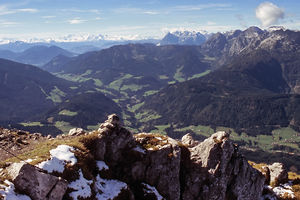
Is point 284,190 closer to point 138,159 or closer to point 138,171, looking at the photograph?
point 138,171

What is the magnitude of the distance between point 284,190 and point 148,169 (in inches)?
1304

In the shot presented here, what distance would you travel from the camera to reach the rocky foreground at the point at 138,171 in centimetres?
3309

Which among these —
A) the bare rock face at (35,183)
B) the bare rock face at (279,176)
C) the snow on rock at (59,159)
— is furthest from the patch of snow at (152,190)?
the bare rock face at (279,176)

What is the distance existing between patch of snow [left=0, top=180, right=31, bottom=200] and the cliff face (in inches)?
164

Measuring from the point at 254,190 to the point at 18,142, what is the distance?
5213cm

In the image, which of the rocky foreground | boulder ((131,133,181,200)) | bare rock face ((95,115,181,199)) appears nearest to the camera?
the rocky foreground

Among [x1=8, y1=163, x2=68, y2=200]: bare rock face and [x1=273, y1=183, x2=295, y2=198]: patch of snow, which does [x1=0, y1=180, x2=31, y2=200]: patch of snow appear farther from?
[x1=273, y1=183, x2=295, y2=198]: patch of snow

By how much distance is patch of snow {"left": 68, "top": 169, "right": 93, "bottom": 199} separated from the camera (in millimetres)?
32781

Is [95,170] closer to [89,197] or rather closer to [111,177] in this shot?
[111,177]

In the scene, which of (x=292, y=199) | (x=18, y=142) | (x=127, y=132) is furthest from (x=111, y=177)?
(x=292, y=199)

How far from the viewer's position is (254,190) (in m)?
50.2

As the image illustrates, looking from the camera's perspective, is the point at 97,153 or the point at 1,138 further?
the point at 1,138

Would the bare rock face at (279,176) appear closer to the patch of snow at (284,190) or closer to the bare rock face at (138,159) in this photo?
the patch of snow at (284,190)

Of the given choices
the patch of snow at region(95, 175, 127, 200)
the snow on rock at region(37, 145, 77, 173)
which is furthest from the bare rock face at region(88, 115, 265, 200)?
the snow on rock at region(37, 145, 77, 173)
